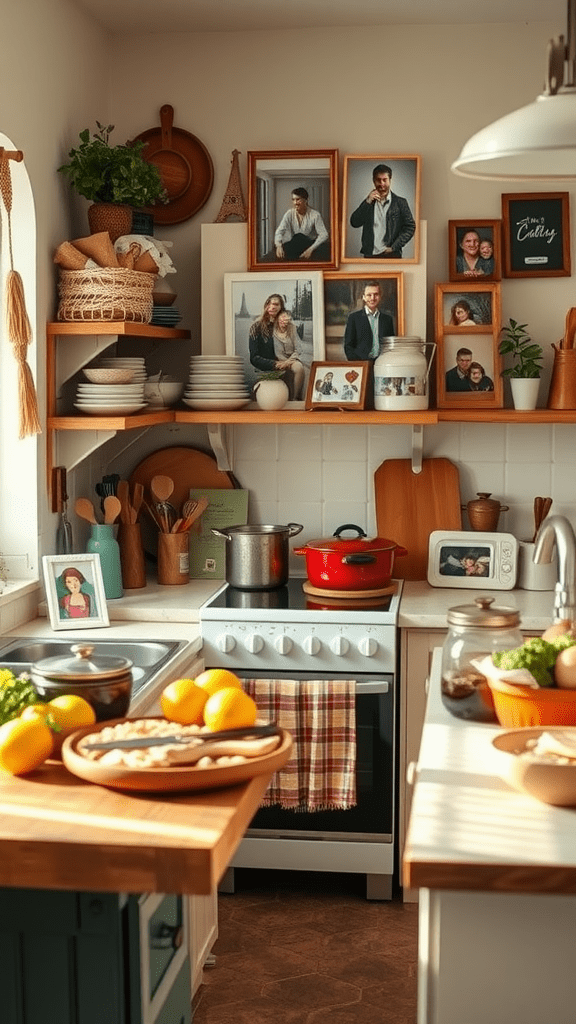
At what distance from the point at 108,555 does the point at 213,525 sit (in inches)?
21.2

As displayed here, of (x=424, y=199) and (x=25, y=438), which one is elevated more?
(x=424, y=199)

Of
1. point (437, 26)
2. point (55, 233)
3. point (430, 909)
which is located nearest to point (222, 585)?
point (55, 233)

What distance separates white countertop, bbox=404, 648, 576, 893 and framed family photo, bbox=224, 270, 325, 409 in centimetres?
206

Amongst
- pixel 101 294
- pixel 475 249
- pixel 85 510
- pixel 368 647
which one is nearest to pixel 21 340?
pixel 101 294

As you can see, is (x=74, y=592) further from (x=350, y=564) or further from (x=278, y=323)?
(x=278, y=323)

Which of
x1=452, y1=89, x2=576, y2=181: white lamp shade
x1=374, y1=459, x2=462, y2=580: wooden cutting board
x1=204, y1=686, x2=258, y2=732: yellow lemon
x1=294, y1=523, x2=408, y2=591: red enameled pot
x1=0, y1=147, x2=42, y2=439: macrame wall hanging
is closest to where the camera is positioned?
x1=452, y1=89, x2=576, y2=181: white lamp shade

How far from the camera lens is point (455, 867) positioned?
1805mm

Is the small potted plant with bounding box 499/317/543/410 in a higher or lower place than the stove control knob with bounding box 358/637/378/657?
higher

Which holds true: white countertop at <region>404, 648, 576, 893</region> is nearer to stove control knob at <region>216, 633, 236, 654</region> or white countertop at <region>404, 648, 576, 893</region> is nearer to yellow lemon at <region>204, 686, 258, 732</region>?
yellow lemon at <region>204, 686, 258, 732</region>

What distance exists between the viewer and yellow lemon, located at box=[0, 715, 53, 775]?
6.79ft

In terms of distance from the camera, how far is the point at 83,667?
2326 millimetres

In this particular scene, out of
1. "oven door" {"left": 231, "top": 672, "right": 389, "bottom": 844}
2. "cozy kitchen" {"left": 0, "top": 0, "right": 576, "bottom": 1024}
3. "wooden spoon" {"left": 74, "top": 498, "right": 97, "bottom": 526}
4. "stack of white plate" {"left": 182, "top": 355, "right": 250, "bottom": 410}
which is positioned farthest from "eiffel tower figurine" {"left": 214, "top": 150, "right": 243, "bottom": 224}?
"oven door" {"left": 231, "top": 672, "right": 389, "bottom": 844}

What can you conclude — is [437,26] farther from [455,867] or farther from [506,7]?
[455,867]

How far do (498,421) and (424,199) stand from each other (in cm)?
82
